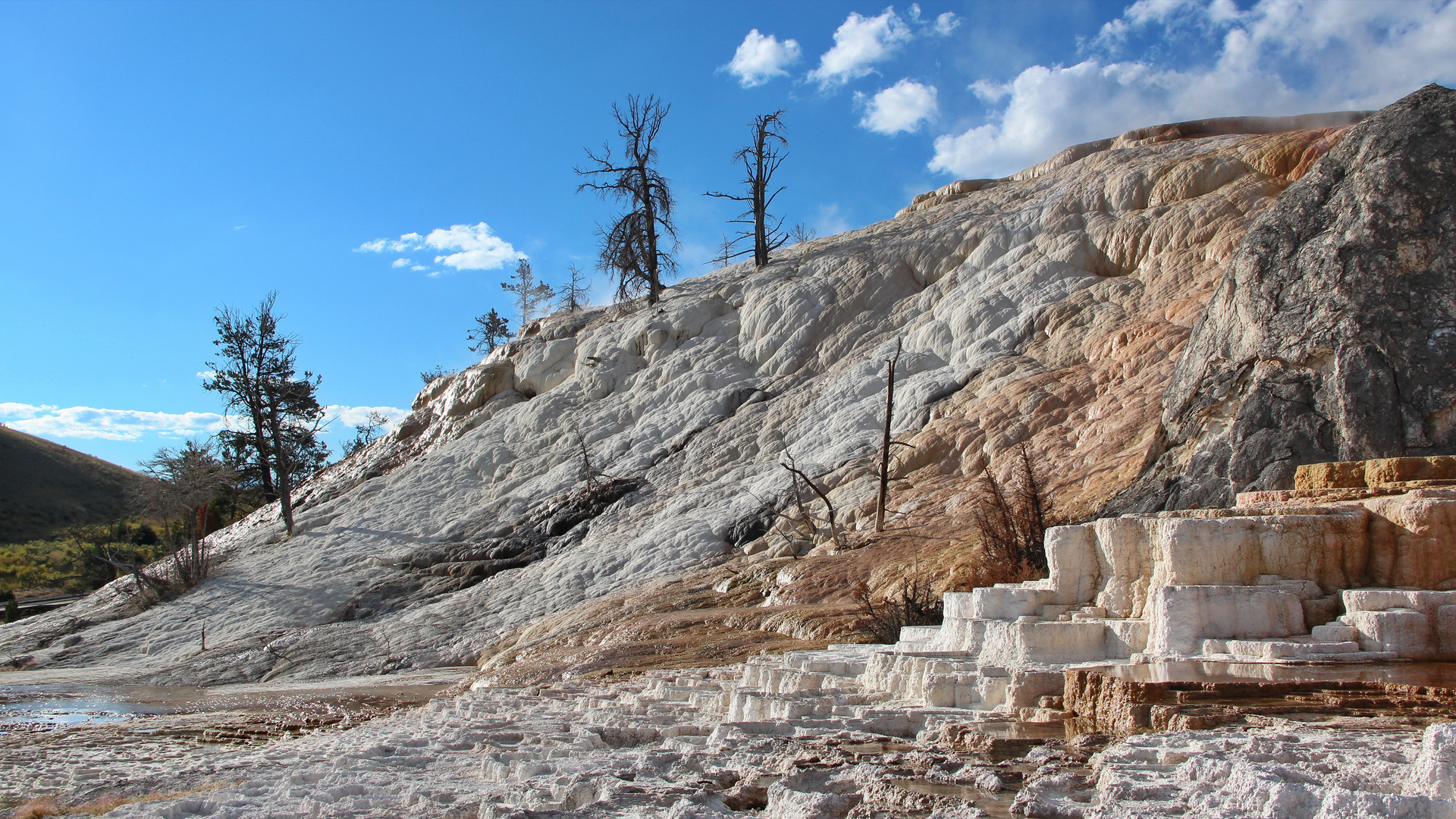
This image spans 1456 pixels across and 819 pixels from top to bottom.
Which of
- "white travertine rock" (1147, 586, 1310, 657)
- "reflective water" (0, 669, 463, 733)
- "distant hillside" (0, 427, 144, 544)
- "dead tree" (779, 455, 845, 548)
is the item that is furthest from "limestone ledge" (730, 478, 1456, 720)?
"distant hillside" (0, 427, 144, 544)

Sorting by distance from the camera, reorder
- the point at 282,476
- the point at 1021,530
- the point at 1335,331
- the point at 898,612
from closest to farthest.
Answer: the point at 1335,331, the point at 898,612, the point at 1021,530, the point at 282,476

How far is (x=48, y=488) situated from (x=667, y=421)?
49522 millimetres

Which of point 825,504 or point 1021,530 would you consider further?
point 825,504

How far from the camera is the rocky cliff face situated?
14742 millimetres

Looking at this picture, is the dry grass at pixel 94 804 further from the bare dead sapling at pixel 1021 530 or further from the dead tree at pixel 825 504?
the dead tree at pixel 825 504

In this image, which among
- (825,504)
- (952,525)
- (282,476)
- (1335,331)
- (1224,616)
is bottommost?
(1224,616)

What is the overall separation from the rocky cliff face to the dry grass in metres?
6.63

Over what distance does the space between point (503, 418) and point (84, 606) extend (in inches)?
451

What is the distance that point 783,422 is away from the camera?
2197 cm

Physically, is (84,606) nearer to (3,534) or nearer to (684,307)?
(684,307)

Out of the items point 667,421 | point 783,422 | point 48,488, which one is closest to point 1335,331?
point 783,422

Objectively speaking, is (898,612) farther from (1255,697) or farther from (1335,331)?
(1255,697)

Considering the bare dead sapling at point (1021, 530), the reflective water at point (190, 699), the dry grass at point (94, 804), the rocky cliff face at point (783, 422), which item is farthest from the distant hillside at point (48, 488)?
the dry grass at point (94, 804)

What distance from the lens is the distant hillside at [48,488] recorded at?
169 ft
